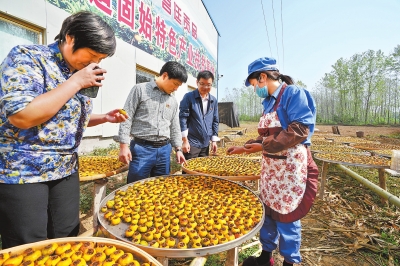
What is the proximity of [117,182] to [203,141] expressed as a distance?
2.72m

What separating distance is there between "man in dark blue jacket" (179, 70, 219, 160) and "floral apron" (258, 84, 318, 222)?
1862mm

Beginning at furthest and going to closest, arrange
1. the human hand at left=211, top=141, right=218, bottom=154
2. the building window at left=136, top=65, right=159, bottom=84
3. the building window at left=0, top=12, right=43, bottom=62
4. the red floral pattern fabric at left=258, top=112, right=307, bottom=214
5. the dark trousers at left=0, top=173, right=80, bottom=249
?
1. the building window at left=136, top=65, right=159, bottom=84
2. the human hand at left=211, top=141, right=218, bottom=154
3. the building window at left=0, top=12, right=43, bottom=62
4. the red floral pattern fabric at left=258, top=112, right=307, bottom=214
5. the dark trousers at left=0, top=173, right=80, bottom=249

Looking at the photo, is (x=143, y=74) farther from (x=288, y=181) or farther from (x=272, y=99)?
(x=288, y=181)

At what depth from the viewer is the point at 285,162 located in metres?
1.91

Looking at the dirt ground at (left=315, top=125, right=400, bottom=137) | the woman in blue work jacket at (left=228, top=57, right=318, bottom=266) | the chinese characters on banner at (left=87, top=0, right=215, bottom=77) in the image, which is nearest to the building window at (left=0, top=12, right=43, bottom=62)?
the chinese characters on banner at (left=87, top=0, right=215, bottom=77)

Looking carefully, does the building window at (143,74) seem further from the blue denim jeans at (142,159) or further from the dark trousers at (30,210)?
the dark trousers at (30,210)

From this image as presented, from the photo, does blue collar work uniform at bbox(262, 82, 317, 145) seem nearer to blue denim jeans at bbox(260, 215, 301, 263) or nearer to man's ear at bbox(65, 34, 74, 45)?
blue denim jeans at bbox(260, 215, 301, 263)

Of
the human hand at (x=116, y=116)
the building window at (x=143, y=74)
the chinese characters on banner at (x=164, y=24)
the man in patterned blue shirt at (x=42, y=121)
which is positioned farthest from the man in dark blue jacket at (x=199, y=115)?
the building window at (x=143, y=74)

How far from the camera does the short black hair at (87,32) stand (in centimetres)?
116

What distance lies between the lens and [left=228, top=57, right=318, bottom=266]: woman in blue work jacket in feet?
5.86

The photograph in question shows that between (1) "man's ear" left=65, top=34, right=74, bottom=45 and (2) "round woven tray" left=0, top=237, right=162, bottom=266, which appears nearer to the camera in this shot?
(2) "round woven tray" left=0, top=237, right=162, bottom=266

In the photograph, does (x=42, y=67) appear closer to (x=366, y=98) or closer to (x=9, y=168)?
(x=9, y=168)

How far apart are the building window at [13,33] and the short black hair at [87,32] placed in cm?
418

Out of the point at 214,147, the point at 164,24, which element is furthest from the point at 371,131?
the point at 214,147
